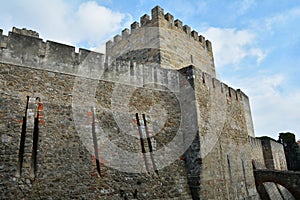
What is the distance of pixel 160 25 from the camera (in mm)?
10297

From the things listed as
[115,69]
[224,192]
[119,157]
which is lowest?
[224,192]

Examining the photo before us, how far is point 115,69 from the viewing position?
6.84 meters

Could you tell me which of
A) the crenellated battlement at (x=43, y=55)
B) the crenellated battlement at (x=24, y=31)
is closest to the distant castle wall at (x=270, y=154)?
the crenellated battlement at (x=43, y=55)

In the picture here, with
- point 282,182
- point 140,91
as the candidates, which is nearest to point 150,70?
point 140,91

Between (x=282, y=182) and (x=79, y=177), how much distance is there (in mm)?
8429

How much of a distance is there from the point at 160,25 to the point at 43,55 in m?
5.79

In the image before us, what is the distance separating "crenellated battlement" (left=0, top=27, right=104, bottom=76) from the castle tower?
3299 millimetres

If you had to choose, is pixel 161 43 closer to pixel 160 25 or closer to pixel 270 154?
pixel 160 25

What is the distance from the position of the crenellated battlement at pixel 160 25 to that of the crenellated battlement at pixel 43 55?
472cm

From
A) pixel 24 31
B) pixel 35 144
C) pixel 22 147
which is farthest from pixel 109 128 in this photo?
pixel 24 31

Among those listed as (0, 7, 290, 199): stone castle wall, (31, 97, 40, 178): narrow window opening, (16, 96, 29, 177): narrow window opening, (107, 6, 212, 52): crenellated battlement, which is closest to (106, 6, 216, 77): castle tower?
(107, 6, 212, 52): crenellated battlement

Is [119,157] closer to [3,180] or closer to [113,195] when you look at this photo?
[113,195]

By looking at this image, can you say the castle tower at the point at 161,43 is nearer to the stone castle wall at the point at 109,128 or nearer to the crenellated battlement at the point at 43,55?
the stone castle wall at the point at 109,128

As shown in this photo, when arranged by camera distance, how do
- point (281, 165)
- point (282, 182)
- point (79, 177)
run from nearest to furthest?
1. point (79, 177)
2. point (282, 182)
3. point (281, 165)
